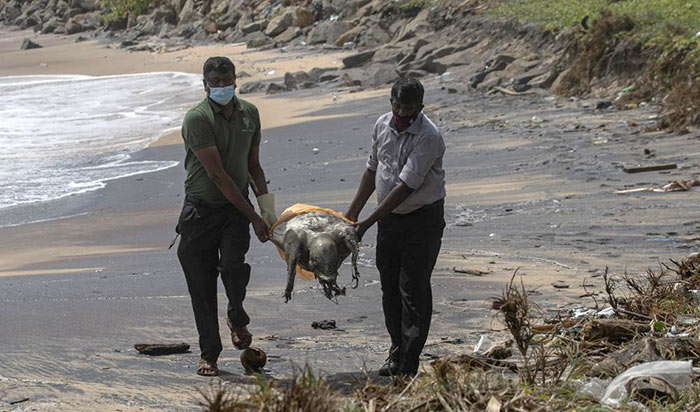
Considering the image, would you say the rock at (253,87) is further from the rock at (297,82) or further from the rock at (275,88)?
the rock at (297,82)

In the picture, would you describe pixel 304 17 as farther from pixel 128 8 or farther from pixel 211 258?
pixel 211 258

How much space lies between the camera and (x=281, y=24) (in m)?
36.4

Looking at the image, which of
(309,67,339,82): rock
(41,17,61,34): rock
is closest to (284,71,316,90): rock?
(309,67,339,82): rock

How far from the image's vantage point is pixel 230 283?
573 cm

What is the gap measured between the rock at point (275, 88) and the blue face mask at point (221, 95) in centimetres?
1789

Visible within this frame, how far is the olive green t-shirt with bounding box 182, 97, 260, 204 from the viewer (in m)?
5.48

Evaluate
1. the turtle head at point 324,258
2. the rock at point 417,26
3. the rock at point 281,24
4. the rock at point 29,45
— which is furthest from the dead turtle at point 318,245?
the rock at point 29,45

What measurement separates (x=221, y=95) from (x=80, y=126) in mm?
15973

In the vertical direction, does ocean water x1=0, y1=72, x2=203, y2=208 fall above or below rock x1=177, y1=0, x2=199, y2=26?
below

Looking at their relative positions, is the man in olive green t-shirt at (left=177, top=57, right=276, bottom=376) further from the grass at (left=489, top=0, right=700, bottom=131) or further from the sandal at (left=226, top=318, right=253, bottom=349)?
the grass at (left=489, top=0, right=700, bottom=131)

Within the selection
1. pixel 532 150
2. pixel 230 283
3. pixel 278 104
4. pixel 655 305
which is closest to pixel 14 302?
pixel 230 283

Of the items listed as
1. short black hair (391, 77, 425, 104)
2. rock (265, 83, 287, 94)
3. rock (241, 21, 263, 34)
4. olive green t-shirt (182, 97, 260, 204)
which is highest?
rock (241, 21, 263, 34)

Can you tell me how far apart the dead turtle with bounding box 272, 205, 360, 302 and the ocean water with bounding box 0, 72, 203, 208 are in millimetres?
8597

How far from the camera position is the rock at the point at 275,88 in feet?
76.6
